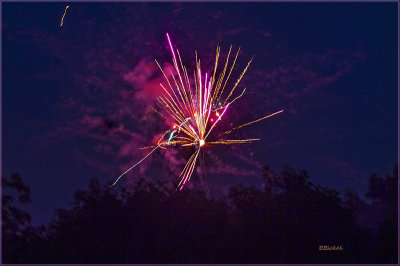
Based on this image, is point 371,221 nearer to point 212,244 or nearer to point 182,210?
point 212,244

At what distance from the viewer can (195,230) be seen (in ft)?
40.3

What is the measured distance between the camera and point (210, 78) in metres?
9.89

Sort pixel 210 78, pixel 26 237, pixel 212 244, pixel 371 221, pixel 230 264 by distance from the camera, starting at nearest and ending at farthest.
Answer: pixel 210 78
pixel 230 264
pixel 212 244
pixel 26 237
pixel 371 221

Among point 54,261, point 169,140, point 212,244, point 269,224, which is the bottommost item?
point 54,261

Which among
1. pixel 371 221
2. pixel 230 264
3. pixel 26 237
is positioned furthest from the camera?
pixel 371 221

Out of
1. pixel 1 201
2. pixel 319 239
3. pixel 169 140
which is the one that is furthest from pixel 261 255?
pixel 1 201

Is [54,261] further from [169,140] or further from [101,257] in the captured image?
[169,140]

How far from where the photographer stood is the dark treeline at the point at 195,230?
11.6 m

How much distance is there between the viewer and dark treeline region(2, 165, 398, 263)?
11.6 metres

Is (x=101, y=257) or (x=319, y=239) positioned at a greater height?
(x=319, y=239)

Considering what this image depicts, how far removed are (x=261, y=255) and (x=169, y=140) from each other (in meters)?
5.00

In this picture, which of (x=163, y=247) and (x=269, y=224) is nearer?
(x=163, y=247)

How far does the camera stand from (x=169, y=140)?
1026 centimetres

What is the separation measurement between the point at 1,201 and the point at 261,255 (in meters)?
9.83
